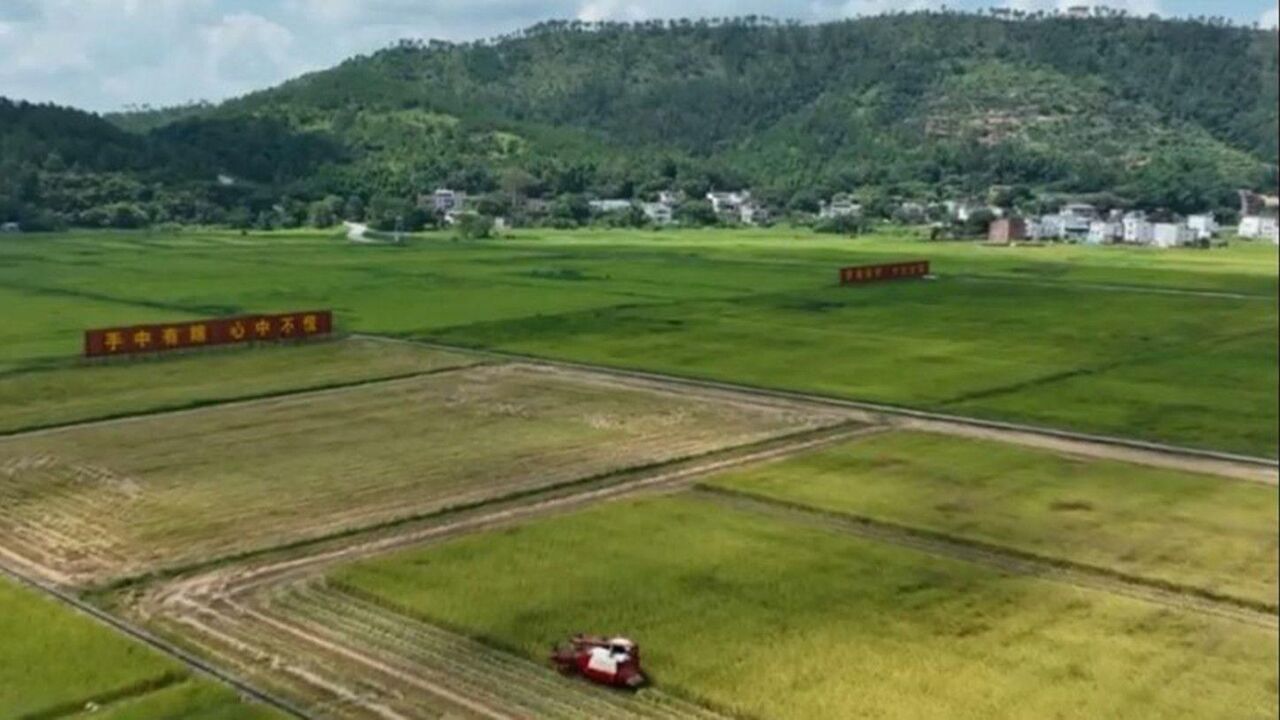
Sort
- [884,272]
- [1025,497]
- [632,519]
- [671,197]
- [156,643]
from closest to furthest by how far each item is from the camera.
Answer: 1. [156,643]
2. [632,519]
3. [1025,497]
4. [884,272]
5. [671,197]

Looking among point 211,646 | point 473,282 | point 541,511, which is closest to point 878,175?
point 473,282

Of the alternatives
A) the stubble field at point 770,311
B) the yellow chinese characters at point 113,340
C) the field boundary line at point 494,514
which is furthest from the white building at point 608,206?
the field boundary line at point 494,514

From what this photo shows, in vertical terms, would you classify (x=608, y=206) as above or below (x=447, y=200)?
below

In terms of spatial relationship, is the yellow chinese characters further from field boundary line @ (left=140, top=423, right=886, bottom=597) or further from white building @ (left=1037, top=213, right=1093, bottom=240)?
white building @ (left=1037, top=213, right=1093, bottom=240)

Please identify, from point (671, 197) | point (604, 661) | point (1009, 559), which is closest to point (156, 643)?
point (604, 661)

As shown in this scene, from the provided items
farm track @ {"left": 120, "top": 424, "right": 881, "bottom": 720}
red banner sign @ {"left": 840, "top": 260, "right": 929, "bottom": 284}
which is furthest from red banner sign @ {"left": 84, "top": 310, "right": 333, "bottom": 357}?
red banner sign @ {"left": 840, "top": 260, "right": 929, "bottom": 284}

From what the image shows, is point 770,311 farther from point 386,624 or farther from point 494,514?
point 386,624
